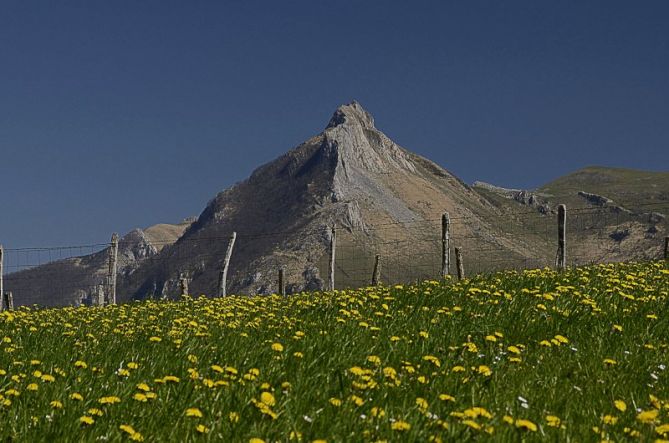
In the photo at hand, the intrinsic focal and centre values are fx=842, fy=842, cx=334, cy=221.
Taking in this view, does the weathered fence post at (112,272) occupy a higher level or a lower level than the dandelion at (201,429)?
higher

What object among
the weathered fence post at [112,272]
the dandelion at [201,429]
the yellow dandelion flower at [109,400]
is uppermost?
the weathered fence post at [112,272]

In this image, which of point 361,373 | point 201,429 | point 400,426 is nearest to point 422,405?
point 400,426

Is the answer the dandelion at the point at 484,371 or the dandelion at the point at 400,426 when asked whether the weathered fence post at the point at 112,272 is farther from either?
the dandelion at the point at 400,426

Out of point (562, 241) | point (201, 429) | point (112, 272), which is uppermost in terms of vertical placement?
point (562, 241)

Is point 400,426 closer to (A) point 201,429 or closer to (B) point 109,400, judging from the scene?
(A) point 201,429

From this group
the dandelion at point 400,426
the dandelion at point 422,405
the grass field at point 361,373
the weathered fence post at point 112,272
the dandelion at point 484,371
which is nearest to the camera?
the dandelion at point 400,426

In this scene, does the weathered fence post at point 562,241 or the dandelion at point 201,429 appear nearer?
the dandelion at point 201,429

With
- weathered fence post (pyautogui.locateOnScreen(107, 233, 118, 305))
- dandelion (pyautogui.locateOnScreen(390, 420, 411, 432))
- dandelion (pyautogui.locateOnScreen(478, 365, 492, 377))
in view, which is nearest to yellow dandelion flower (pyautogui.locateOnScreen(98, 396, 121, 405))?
dandelion (pyautogui.locateOnScreen(390, 420, 411, 432))

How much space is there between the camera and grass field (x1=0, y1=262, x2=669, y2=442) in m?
5.56

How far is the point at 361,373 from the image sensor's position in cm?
698

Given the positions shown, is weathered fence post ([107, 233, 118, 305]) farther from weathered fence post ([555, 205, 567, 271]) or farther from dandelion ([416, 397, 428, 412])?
dandelion ([416, 397, 428, 412])

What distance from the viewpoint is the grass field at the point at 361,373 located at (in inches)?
219

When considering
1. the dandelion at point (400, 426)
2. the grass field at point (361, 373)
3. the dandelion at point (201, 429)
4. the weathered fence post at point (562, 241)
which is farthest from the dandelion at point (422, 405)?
the weathered fence post at point (562, 241)

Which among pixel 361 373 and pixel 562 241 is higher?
pixel 562 241
